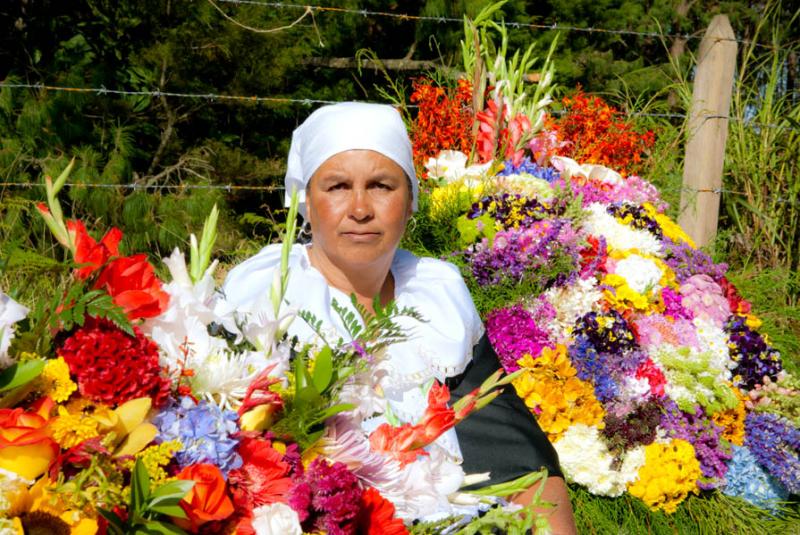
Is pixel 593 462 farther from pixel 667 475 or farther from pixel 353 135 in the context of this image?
pixel 353 135

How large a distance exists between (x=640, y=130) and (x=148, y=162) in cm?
341

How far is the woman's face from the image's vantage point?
2076 mm

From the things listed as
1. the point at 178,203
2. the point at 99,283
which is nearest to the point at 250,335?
the point at 99,283

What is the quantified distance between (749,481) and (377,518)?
8.87 feet

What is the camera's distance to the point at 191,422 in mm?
994

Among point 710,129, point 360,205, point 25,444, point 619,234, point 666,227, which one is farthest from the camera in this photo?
point 710,129

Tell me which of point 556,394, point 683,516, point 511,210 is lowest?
point 683,516

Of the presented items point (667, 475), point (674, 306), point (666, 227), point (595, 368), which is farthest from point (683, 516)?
point (666, 227)

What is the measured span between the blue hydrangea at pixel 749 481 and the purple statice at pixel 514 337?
3.07ft

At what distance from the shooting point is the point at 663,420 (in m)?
3.15

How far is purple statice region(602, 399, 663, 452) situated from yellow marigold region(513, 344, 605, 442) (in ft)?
0.18

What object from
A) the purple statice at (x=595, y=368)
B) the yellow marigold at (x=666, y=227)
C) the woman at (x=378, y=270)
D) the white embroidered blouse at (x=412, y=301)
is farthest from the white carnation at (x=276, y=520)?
the yellow marigold at (x=666, y=227)

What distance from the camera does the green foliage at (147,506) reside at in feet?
2.88

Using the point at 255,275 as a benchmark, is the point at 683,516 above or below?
below
